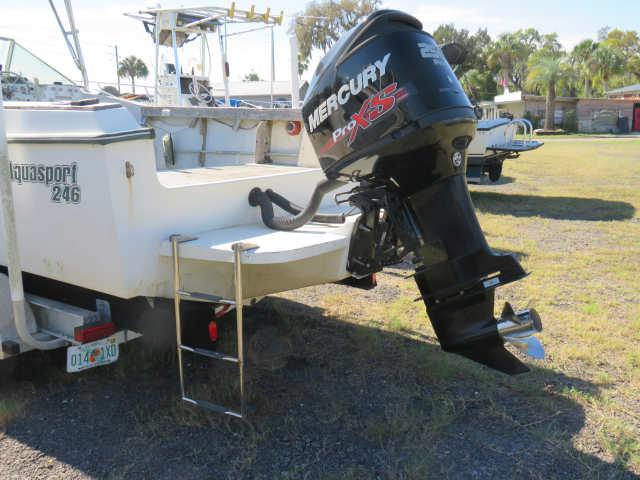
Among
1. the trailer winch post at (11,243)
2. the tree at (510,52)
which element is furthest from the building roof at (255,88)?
the tree at (510,52)

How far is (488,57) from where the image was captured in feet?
171

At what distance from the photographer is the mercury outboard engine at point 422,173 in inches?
88.4

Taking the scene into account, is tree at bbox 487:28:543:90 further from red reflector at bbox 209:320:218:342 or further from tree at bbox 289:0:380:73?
red reflector at bbox 209:320:218:342

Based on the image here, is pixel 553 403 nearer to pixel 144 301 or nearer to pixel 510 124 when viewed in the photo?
pixel 144 301

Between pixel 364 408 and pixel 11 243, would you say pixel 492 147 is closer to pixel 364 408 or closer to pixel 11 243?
pixel 364 408

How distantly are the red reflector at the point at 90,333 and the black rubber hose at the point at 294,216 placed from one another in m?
0.95

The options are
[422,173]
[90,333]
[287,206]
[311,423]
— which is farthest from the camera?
[287,206]

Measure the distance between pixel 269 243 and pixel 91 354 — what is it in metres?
1.06

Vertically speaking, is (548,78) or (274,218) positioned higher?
(548,78)

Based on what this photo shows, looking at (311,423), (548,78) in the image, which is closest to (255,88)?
(548,78)

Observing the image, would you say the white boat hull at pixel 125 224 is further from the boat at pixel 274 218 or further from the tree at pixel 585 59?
the tree at pixel 585 59

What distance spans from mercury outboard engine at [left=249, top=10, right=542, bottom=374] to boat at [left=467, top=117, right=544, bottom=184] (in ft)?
24.0

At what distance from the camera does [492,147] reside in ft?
32.5

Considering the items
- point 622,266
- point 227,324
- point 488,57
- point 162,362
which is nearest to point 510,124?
point 622,266
